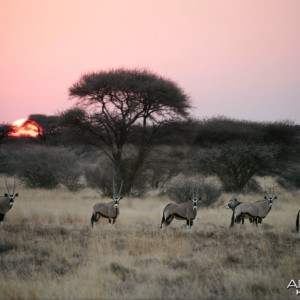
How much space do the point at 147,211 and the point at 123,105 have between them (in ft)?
24.4

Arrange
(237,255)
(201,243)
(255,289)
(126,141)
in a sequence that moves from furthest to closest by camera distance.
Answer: (126,141) < (201,243) < (237,255) < (255,289)

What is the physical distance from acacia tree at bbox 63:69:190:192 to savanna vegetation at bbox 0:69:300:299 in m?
0.05

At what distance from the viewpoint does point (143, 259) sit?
8.47 metres

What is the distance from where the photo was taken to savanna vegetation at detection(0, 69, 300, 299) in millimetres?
6824

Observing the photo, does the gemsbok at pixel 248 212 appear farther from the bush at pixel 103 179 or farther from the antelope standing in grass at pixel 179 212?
the bush at pixel 103 179

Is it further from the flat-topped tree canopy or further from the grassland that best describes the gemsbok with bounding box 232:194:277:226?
the flat-topped tree canopy

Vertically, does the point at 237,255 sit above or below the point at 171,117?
below

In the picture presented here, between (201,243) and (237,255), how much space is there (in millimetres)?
1750

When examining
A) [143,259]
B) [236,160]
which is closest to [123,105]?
[236,160]

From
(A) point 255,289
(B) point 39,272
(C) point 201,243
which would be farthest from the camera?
(C) point 201,243

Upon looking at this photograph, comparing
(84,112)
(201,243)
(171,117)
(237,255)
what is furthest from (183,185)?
(237,255)

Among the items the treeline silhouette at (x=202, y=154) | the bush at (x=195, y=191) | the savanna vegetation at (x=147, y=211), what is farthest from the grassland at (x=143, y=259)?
the treeline silhouette at (x=202, y=154)

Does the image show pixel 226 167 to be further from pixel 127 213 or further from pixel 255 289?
pixel 255 289

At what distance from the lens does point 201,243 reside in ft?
34.3
